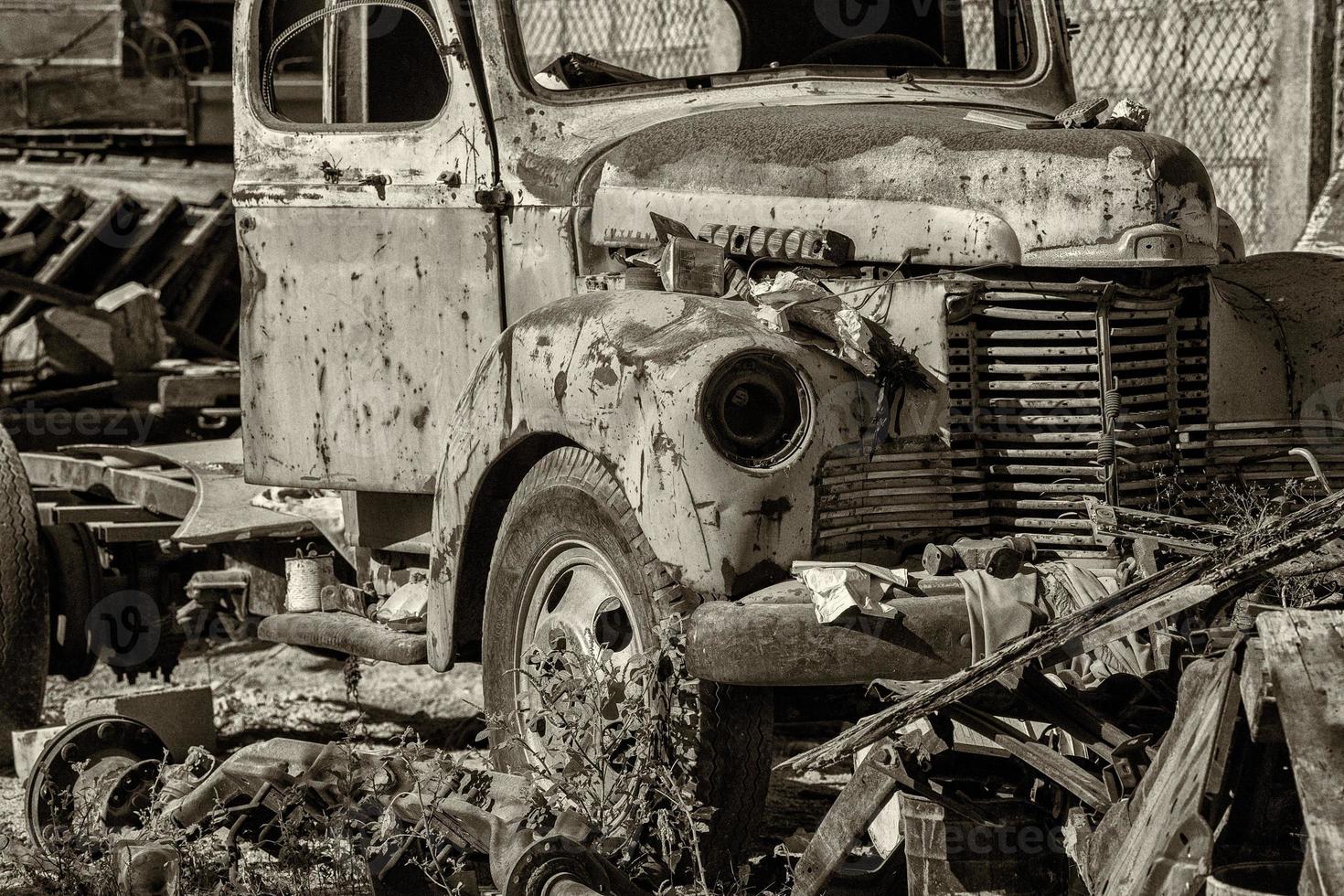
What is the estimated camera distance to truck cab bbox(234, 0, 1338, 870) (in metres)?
3.51

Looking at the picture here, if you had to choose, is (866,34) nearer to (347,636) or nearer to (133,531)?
(347,636)

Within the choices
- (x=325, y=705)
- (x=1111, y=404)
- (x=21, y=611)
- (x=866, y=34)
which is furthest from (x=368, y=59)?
(x=325, y=705)

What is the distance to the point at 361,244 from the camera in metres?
4.94

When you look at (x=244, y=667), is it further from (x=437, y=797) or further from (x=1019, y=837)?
(x=1019, y=837)

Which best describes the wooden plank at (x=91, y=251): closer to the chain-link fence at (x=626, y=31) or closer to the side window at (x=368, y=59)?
the chain-link fence at (x=626, y=31)

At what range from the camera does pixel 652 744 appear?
3.48 metres

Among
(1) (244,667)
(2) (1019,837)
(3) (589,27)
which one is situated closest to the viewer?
(2) (1019,837)

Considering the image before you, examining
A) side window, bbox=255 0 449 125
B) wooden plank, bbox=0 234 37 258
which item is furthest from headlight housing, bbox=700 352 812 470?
wooden plank, bbox=0 234 37 258

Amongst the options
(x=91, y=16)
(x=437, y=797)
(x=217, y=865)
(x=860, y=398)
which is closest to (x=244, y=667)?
(x=217, y=865)

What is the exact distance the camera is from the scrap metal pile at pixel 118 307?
25.0 ft

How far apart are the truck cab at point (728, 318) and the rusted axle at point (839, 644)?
2cm

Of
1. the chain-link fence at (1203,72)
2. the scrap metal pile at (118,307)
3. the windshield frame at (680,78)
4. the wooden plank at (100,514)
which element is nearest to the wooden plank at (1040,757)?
the windshield frame at (680,78)

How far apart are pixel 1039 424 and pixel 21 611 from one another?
138 inches

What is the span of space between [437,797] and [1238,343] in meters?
2.03
